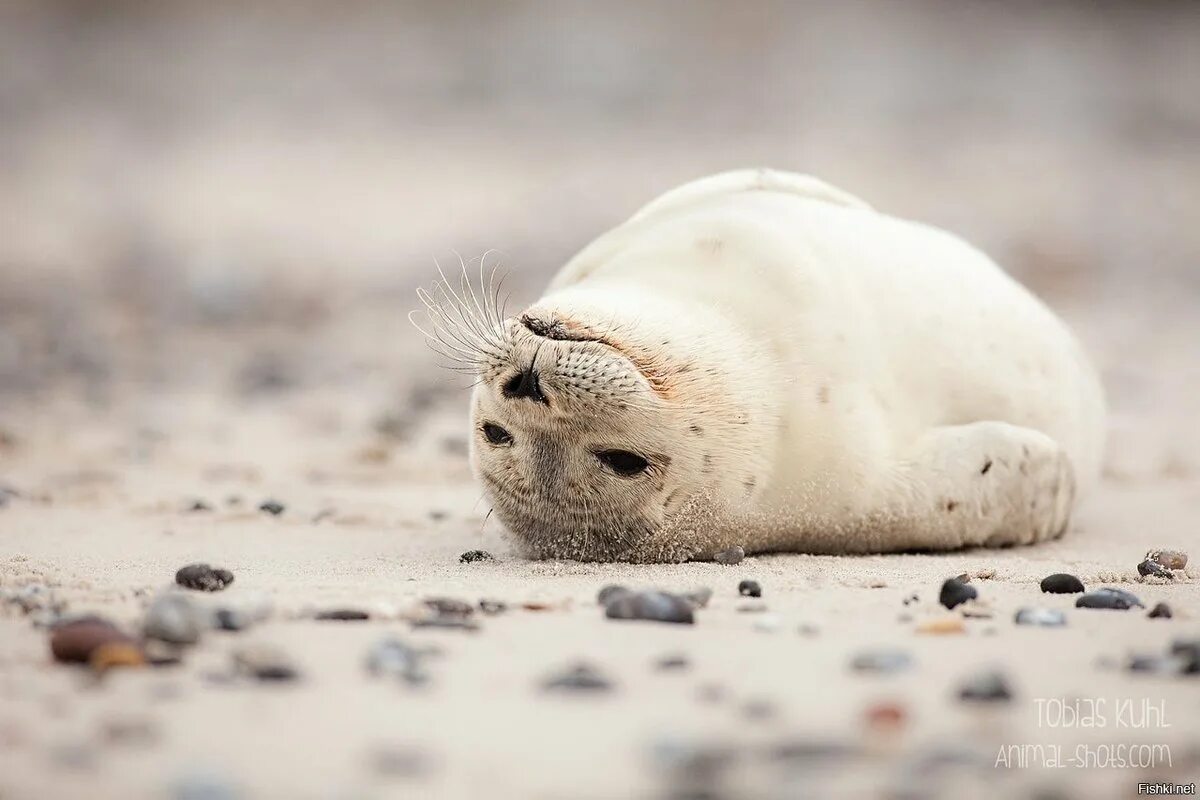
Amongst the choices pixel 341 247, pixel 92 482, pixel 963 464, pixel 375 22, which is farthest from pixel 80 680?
pixel 375 22

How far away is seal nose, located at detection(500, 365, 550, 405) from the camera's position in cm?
410

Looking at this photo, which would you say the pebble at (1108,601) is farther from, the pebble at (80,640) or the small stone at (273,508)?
the small stone at (273,508)

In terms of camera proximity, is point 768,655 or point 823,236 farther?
point 823,236

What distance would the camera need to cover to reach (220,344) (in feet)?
36.1

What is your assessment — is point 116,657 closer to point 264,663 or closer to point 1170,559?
point 264,663

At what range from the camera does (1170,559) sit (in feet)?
14.2

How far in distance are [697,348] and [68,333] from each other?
759 cm

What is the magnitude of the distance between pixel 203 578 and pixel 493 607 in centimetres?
80

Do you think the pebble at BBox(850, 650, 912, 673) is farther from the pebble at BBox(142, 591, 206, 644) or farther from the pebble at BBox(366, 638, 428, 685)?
the pebble at BBox(142, 591, 206, 644)

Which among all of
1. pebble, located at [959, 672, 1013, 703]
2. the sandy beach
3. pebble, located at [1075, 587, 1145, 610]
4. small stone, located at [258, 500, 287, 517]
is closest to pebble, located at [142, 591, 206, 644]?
the sandy beach

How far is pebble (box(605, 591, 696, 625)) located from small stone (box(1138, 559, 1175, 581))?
1.47 meters

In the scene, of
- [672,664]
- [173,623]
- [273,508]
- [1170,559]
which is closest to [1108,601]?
[1170,559]

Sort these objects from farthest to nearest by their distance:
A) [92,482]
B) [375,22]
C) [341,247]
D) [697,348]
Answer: [375,22], [341,247], [92,482], [697,348]

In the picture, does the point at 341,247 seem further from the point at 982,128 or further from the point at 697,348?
the point at 697,348
